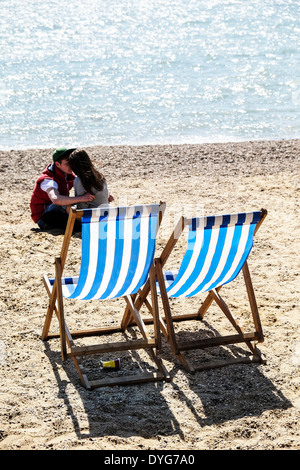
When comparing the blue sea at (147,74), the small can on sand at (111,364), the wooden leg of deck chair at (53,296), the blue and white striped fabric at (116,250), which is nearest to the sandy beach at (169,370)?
the wooden leg of deck chair at (53,296)

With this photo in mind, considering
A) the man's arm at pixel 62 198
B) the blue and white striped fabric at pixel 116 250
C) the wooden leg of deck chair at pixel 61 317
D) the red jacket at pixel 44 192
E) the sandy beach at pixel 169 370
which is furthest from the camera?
the red jacket at pixel 44 192

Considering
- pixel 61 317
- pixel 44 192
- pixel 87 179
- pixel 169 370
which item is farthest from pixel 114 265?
pixel 44 192

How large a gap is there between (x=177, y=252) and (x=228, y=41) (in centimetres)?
1667

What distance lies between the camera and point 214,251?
408 centimetres

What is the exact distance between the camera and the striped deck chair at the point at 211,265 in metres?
3.96

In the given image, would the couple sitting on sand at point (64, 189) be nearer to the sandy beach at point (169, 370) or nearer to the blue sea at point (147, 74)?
the sandy beach at point (169, 370)

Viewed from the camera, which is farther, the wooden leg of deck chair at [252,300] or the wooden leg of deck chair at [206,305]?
the wooden leg of deck chair at [206,305]

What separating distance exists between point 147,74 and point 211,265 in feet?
44.8

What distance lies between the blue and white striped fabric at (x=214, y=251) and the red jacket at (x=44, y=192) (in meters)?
2.25

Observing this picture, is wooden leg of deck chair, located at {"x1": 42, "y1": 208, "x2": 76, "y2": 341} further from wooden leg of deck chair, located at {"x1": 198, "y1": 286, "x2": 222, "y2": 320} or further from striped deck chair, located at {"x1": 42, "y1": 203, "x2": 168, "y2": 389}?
wooden leg of deck chair, located at {"x1": 198, "y1": 286, "x2": 222, "y2": 320}

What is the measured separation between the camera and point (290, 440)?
11.3 ft

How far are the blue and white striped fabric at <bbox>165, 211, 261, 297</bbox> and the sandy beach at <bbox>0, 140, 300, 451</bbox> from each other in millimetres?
539
